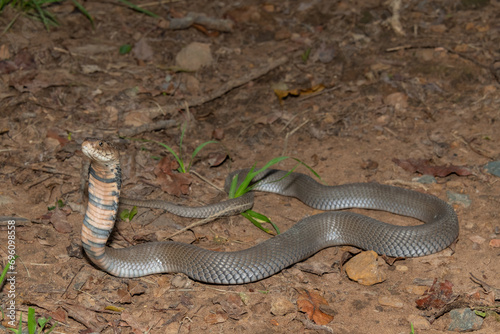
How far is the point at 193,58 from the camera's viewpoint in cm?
987

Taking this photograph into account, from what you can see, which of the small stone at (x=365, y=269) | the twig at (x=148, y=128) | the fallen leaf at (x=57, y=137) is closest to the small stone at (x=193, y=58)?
the twig at (x=148, y=128)

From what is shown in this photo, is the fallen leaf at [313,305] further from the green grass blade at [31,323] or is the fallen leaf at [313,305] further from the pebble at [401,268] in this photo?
the green grass blade at [31,323]

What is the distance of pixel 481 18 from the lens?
412 inches

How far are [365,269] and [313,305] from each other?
0.81m

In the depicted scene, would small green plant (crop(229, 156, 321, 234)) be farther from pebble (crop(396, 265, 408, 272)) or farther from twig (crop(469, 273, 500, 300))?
twig (crop(469, 273, 500, 300))

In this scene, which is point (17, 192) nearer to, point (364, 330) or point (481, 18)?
point (364, 330)

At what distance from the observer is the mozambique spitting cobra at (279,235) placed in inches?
190

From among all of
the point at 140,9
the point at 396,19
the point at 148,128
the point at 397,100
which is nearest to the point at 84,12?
the point at 140,9

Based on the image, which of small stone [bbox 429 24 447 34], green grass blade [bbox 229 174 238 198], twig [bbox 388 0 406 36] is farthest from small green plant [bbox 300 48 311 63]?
green grass blade [bbox 229 174 238 198]

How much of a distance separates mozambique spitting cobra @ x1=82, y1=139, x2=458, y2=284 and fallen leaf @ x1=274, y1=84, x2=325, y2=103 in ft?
6.76

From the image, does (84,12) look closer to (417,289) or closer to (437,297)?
(417,289)

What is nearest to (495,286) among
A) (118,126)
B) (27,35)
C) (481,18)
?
(118,126)

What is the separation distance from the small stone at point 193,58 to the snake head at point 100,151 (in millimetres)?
5491

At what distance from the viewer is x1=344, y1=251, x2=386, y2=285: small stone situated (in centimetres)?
578
